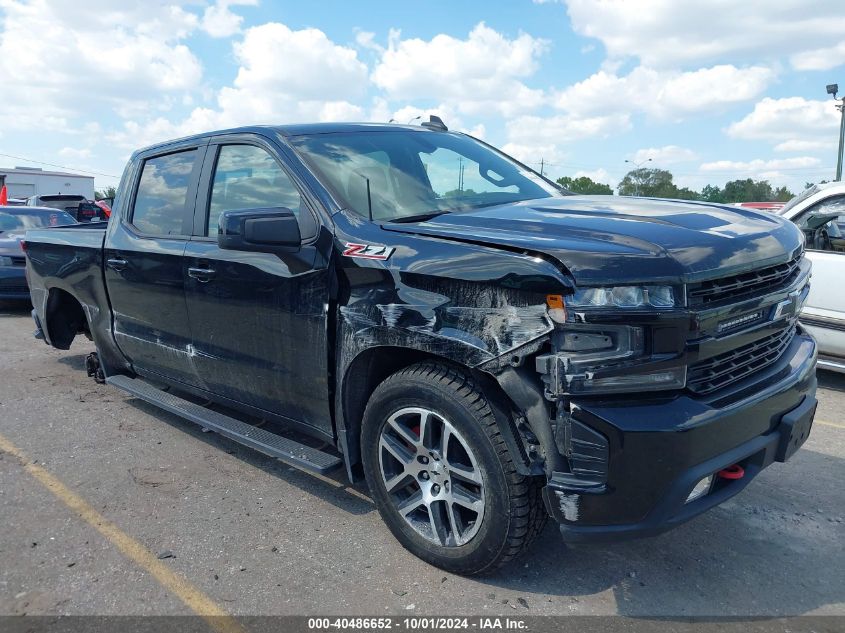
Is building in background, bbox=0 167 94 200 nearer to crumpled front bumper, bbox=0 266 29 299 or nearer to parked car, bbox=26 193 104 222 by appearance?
parked car, bbox=26 193 104 222

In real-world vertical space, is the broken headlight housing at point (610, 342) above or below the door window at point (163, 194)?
below

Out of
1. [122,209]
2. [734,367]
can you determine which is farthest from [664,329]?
[122,209]

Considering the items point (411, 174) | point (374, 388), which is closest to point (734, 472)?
point (374, 388)

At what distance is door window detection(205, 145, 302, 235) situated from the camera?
356cm

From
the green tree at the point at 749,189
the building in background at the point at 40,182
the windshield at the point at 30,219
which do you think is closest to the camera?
the windshield at the point at 30,219

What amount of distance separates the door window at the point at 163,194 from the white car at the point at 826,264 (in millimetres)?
4990

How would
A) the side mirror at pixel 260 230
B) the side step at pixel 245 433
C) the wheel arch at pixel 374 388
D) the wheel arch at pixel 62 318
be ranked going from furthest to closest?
the wheel arch at pixel 62 318, the side step at pixel 245 433, the side mirror at pixel 260 230, the wheel arch at pixel 374 388

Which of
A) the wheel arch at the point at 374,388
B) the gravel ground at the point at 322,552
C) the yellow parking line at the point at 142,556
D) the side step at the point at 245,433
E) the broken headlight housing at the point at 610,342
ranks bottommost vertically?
the yellow parking line at the point at 142,556

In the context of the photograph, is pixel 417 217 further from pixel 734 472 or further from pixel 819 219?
pixel 819 219

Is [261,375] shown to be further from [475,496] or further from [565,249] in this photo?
[565,249]

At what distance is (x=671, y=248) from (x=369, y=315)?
127 cm

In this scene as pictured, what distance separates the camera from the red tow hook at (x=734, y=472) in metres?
2.74

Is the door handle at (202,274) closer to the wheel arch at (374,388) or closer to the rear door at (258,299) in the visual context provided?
the rear door at (258,299)

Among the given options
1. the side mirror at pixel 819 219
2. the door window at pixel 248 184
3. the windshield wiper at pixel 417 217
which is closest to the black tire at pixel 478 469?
the windshield wiper at pixel 417 217
